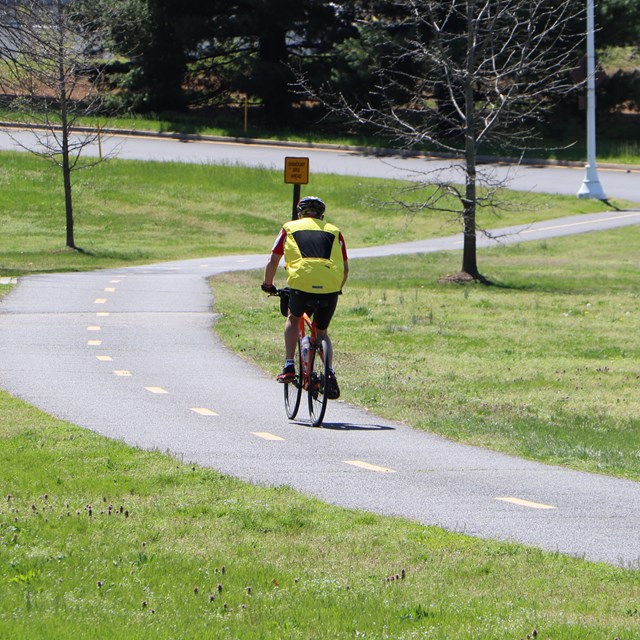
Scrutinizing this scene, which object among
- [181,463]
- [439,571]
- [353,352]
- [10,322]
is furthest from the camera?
[10,322]

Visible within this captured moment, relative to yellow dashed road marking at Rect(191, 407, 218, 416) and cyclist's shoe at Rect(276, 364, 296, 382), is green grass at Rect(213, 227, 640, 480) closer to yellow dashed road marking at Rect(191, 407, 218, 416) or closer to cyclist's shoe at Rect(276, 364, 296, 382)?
cyclist's shoe at Rect(276, 364, 296, 382)

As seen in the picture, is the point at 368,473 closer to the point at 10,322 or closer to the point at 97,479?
the point at 97,479

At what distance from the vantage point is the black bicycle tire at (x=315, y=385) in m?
9.69

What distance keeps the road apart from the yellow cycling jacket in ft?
98.9

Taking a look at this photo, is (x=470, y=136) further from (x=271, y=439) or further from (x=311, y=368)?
(x=271, y=439)

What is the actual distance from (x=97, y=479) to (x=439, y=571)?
2.53 m

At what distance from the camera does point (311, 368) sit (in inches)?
389

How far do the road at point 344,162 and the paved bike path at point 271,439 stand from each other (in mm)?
26252

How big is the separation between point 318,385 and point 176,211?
102ft

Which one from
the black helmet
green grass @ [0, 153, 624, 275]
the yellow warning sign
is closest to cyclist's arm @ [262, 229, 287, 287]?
the black helmet

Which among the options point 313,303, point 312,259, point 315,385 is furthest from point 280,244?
point 315,385

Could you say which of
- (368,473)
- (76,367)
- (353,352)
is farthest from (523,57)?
(368,473)

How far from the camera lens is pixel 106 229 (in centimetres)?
3791

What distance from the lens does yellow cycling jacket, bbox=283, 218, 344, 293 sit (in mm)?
9648
